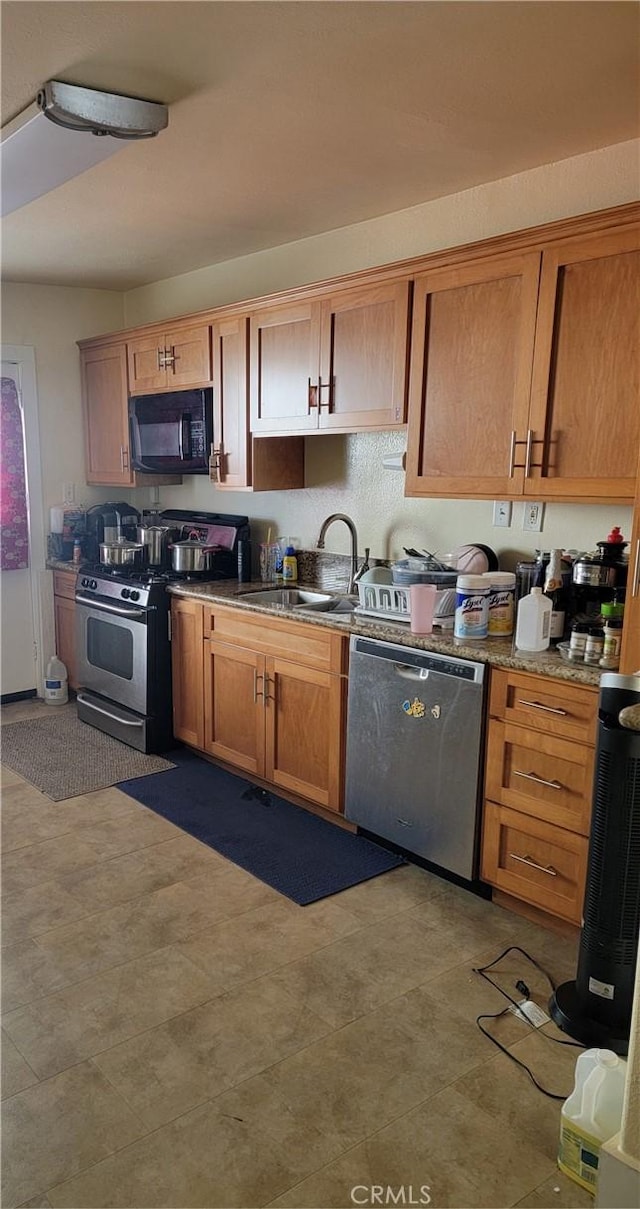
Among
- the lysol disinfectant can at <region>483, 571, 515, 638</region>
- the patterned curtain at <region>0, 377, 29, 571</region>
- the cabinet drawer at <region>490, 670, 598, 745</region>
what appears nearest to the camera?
the cabinet drawer at <region>490, 670, 598, 745</region>

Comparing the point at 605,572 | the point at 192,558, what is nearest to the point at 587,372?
the point at 605,572

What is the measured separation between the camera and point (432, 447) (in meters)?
2.94

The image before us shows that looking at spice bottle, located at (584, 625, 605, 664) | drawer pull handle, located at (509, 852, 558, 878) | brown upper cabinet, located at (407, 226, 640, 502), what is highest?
brown upper cabinet, located at (407, 226, 640, 502)

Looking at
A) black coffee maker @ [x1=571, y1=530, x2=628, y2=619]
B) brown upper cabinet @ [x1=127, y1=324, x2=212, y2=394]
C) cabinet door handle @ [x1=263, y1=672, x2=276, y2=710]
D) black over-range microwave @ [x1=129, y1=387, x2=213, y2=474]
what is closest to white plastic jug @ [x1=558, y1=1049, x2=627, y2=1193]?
black coffee maker @ [x1=571, y1=530, x2=628, y2=619]

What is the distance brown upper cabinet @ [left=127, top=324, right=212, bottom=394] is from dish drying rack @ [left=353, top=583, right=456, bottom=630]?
1.59 m

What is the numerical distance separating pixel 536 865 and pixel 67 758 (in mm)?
2472

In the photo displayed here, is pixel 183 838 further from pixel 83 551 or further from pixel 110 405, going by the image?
pixel 110 405

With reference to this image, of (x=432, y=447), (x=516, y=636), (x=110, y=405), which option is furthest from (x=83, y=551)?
(x=516, y=636)

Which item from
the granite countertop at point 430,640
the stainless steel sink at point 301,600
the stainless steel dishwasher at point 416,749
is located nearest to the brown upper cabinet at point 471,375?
the granite countertop at point 430,640

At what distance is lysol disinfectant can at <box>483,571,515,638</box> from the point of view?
276 centimetres

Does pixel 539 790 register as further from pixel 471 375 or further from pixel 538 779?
pixel 471 375

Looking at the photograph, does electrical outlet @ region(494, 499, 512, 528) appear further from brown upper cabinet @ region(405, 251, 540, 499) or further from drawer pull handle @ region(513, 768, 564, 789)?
drawer pull handle @ region(513, 768, 564, 789)

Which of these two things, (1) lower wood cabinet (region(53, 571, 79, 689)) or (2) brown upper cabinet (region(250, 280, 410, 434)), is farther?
(1) lower wood cabinet (region(53, 571, 79, 689))

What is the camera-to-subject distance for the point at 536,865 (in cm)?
252
